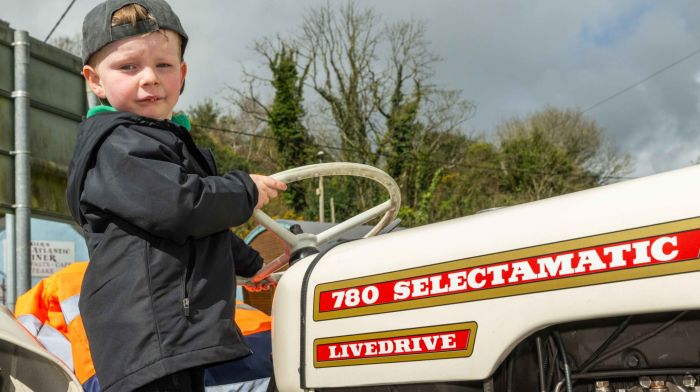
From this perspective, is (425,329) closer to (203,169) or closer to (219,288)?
(219,288)

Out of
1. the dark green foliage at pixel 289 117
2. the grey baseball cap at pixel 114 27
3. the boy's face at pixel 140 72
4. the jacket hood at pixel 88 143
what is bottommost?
the jacket hood at pixel 88 143

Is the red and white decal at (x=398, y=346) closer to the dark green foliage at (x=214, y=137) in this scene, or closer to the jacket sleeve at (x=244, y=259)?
the jacket sleeve at (x=244, y=259)

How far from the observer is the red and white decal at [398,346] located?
5.15ft

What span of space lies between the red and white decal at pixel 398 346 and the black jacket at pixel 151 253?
219mm

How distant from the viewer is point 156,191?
1.78 metres

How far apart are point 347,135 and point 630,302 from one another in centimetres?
2921

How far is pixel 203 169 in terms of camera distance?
204 cm

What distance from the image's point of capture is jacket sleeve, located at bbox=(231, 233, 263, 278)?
90.7 inches

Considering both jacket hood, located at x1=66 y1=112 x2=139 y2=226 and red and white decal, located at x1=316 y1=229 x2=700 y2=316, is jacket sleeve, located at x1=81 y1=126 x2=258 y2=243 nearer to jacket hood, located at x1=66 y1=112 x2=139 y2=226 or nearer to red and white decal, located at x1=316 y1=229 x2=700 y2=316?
jacket hood, located at x1=66 y1=112 x2=139 y2=226

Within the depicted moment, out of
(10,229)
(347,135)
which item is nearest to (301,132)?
(347,135)

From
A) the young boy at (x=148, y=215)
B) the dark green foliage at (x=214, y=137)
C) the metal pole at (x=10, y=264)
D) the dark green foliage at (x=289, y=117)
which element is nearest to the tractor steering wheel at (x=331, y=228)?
the young boy at (x=148, y=215)

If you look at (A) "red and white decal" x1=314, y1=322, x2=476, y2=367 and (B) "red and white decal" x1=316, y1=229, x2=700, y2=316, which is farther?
(A) "red and white decal" x1=314, y1=322, x2=476, y2=367

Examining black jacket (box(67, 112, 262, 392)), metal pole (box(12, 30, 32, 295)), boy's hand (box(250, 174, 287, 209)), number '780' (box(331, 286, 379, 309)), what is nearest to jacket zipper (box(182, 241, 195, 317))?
black jacket (box(67, 112, 262, 392))

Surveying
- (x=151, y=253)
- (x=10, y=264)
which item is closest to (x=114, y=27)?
(x=151, y=253)
